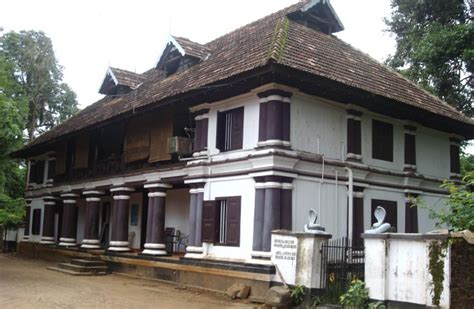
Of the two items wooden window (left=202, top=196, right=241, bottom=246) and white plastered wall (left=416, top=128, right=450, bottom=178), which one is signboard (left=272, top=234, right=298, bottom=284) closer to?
wooden window (left=202, top=196, right=241, bottom=246)

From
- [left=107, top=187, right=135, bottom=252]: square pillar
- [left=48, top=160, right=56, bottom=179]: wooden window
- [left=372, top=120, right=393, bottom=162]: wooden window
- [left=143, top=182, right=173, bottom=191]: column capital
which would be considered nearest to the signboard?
[left=372, top=120, right=393, bottom=162]: wooden window

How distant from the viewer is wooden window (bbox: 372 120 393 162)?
612 inches

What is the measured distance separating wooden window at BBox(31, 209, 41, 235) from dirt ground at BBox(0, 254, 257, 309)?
845 centimetres

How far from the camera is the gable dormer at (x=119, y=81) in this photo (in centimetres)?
2188

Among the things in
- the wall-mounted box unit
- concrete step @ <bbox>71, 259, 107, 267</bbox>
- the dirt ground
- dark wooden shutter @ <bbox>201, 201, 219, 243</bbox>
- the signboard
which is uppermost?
the wall-mounted box unit

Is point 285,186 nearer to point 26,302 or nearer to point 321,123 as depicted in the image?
point 321,123

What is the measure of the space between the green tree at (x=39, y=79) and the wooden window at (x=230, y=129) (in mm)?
23051

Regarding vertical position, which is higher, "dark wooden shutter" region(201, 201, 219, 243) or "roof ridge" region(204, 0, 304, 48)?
"roof ridge" region(204, 0, 304, 48)

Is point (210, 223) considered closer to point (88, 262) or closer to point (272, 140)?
point (272, 140)

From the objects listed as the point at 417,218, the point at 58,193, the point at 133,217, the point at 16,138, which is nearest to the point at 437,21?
the point at 417,218

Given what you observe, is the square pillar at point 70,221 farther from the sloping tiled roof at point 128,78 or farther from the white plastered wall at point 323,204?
the white plastered wall at point 323,204

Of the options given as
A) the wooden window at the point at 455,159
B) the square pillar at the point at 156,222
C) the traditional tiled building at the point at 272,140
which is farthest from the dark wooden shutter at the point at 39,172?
the wooden window at the point at 455,159

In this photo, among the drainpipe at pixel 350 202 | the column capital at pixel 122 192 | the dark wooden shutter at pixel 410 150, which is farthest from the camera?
the column capital at pixel 122 192

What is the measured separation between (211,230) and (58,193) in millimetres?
12170
